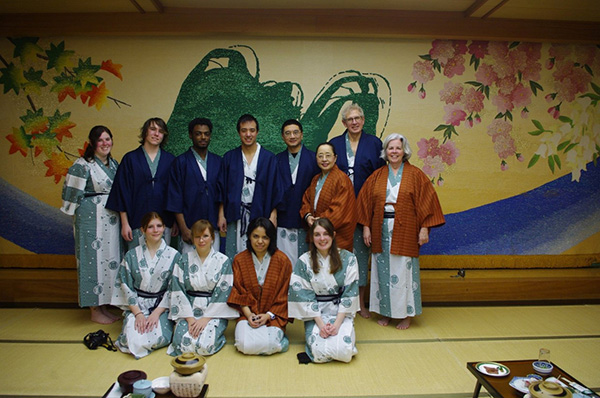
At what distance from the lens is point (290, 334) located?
12.0ft

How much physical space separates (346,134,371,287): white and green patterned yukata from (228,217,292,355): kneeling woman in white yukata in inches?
34.1

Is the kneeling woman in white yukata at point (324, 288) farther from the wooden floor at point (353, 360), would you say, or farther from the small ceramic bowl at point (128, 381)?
the small ceramic bowl at point (128, 381)

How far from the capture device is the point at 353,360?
320 centimetres

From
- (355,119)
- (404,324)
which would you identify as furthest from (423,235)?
(355,119)

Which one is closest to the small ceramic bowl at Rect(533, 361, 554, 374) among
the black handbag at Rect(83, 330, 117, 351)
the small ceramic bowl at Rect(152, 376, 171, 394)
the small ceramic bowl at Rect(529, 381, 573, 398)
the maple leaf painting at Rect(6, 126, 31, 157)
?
the small ceramic bowl at Rect(529, 381, 573, 398)

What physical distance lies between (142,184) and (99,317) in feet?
4.07

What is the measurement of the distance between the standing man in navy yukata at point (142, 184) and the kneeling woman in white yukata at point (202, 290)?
0.65 meters

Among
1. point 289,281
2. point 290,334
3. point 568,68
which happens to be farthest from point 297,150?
point 568,68

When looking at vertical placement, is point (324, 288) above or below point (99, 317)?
above

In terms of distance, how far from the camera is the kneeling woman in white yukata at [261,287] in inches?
131

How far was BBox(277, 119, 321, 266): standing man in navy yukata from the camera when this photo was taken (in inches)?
155

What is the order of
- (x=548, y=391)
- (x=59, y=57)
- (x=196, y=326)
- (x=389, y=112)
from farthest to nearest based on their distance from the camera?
(x=389, y=112)
(x=59, y=57)
(x=196, y=326)
(x=548, y=391)

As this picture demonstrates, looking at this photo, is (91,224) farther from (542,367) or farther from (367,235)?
(542,367)

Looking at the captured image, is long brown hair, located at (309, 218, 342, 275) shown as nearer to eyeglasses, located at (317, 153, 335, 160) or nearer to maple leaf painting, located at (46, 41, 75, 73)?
eyeglasses, located at (317, 153, 335, 160)
